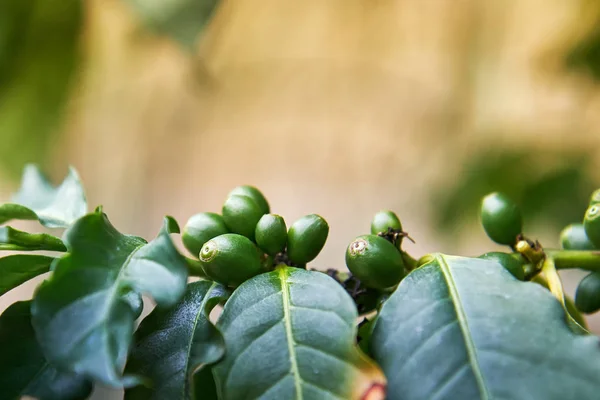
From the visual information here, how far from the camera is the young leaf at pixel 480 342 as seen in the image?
0.30m

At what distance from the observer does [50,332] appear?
11.8 inches

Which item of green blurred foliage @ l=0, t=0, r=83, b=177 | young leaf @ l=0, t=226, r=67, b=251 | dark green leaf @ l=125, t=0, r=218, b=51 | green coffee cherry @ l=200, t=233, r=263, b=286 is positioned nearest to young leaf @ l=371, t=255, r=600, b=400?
green coffee cherry @ l=200, t=233, r=263, b=286

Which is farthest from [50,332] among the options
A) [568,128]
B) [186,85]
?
[186,85]

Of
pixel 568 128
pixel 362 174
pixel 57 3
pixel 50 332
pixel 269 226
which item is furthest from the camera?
pixel 362 174

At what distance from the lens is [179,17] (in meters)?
0.86

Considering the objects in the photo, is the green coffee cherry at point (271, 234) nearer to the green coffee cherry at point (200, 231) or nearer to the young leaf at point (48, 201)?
the green coffee cherry at point (200, 231)

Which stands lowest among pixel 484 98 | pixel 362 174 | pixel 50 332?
pixel 362 174

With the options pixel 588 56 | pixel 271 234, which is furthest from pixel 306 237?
pixel 588 56

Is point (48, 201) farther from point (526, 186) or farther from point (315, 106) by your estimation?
point (315, 106)

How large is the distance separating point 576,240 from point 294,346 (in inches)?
11.6

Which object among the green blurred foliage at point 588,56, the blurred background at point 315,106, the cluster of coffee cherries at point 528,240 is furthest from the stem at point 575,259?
the blurred background at point 315,106

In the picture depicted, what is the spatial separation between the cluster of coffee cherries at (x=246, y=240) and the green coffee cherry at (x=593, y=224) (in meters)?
0.20

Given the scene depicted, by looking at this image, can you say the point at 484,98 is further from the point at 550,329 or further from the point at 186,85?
the point at 550,329

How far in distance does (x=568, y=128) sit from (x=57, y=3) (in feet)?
4.51
